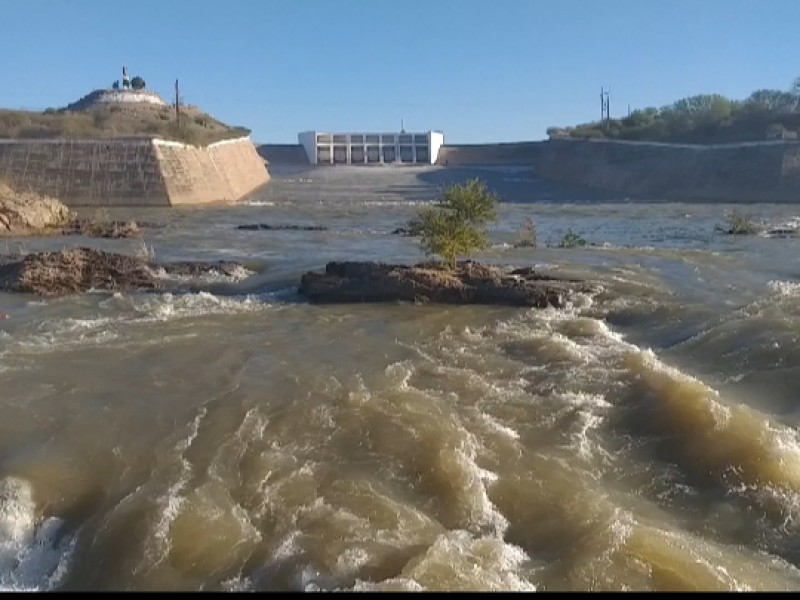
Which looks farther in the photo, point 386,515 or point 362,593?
point 386,515

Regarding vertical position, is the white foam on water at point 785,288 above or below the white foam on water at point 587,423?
above

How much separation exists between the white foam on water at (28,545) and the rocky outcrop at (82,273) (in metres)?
8.68

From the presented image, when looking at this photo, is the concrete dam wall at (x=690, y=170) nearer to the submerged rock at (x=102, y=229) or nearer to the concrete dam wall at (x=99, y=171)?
the concrete dam wall at (x=99, y=171)

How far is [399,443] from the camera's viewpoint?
6559mm

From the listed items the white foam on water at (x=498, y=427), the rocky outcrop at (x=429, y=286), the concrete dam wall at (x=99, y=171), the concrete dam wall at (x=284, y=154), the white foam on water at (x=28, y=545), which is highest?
the concrete dam wall at (x=284, y=154)

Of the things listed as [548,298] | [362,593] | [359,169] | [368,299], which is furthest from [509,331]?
[359,169]

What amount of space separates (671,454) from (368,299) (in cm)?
701

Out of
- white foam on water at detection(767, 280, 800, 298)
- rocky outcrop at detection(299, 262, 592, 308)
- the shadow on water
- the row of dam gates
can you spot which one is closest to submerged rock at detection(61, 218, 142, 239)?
rocky outcrop at detection(299, 262, 592, 308)

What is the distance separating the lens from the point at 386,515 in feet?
17.2

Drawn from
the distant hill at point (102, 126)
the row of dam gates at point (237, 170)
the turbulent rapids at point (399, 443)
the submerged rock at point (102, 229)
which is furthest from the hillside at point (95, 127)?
the turbulent rapids at point (399, 443)

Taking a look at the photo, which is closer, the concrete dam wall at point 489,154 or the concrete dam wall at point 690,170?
the concrete dam wall at point 690,170

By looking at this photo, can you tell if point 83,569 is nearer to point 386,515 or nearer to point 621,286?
point 386,515

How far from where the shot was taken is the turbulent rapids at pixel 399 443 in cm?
468

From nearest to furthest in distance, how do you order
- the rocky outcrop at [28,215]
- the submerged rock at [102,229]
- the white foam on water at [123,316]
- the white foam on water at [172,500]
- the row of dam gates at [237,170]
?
the white foam on water at [172,500] < the white foam on water at [123,316] < the rocky outcrop at [28,215] < the submerged rock at [102,229] < the row of dam gates at [237,170]
